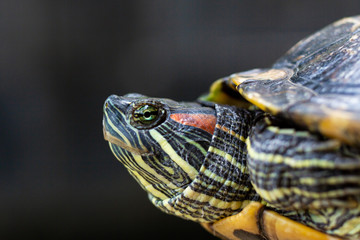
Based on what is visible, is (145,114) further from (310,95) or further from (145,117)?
(310,95)

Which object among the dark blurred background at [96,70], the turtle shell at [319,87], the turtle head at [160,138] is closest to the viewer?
the turtle shell at [319,87]

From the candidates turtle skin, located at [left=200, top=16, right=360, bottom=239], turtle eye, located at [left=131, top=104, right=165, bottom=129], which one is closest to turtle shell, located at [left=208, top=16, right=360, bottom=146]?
turtle skin, located at [left=200, top=16, right=360, bottom=239]

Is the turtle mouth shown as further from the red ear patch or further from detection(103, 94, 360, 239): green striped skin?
the red ear patch

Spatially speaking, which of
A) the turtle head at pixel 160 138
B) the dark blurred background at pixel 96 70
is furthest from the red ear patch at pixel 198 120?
the dark blurred background at pixel 96 70

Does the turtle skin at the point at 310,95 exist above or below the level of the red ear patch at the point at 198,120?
above

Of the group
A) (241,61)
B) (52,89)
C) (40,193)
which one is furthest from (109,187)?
(241,61)

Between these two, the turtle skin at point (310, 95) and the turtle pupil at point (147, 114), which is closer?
the turtle skin at point (310, 95)

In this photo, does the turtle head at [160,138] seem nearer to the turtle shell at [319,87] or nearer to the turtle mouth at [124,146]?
the turtle mouth at [124,146]
